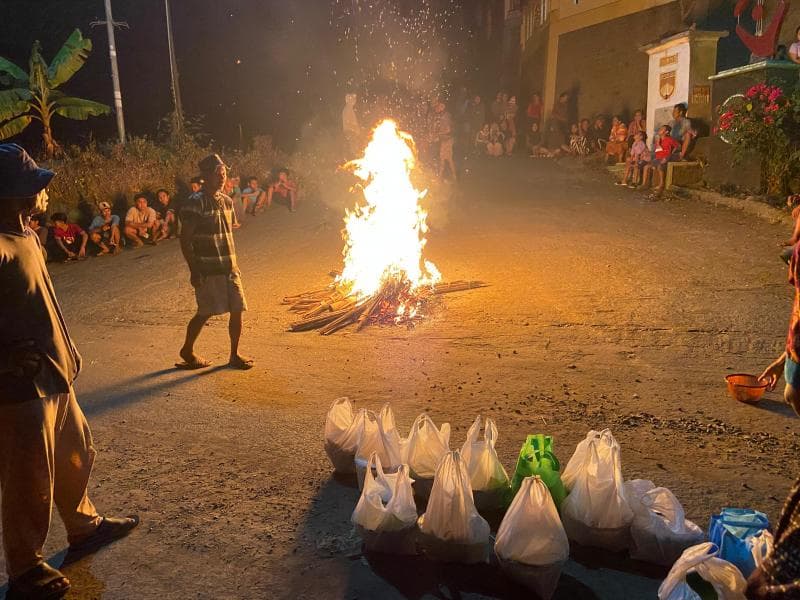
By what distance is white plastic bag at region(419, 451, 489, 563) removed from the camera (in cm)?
330

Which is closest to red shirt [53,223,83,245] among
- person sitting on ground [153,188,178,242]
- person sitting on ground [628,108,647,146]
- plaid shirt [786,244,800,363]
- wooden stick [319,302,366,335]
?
person sitting on ground [153,188,178,242]

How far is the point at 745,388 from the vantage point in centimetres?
521

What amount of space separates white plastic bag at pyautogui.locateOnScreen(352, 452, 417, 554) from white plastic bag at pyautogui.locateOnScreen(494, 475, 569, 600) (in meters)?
0.54

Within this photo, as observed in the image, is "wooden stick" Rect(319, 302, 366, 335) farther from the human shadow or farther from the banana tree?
the banana tree

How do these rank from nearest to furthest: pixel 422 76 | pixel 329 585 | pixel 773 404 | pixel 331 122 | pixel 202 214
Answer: pixel 329 585 < pixel 773 404 < pixel 202 214 < pixel 331 122 < pixel 422 76

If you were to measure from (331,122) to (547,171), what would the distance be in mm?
10603

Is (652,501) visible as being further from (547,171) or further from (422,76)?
(422,76)

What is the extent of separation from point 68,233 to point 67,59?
24.5ft

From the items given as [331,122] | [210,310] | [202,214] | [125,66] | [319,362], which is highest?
[125,66]

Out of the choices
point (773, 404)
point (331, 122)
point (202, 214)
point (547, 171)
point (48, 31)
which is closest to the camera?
point (773, 404)

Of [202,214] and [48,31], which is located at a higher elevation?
[48,31]

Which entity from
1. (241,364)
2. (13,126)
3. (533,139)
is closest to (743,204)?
(241,364)

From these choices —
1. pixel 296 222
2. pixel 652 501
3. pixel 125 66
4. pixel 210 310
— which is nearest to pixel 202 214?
pixel 210 310

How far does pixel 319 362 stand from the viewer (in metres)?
6.86
